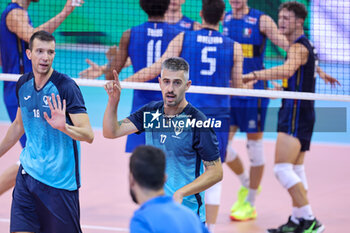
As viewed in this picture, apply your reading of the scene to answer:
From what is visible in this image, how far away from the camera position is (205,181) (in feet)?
15.8

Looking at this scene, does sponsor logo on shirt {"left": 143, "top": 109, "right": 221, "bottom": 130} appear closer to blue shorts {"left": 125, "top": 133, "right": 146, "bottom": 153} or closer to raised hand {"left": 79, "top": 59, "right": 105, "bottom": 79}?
blue shorts {"left": 125, "top": 133, "right": 146, "bottom": 153}

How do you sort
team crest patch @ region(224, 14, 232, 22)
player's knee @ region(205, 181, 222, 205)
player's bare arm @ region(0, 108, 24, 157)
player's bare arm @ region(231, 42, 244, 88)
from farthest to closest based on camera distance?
Result: team crest patch @ region(224, 14, 232, 22), player's bare arm @ region(231, 42, 244, 88), player's knee @ region(205, 181, 222, 205), player's bare arm @ region(0, 108, 24, 157)

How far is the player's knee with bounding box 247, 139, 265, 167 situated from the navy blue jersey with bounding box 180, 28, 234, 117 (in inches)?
54.7

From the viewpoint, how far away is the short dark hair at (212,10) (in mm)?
7340

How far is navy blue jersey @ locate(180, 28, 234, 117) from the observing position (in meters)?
7.47

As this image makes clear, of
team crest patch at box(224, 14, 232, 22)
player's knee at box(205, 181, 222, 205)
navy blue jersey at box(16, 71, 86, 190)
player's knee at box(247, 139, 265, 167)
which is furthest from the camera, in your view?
team crest patch at box(224, 14, 232, 22)

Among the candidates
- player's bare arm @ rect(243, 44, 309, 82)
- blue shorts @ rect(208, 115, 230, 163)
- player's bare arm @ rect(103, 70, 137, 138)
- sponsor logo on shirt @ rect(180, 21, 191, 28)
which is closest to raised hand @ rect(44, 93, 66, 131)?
player's bare arm @ rect(103, 70, 137, 138)

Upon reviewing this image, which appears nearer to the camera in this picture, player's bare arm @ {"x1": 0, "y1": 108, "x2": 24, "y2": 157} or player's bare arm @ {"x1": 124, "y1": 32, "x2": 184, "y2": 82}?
player's bare arm @ {"x1": 0, "y1": 108, "x2": 24, "y2": 157}

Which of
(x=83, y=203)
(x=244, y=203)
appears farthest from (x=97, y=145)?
(x=244, y=203)

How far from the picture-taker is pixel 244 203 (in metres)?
8.59

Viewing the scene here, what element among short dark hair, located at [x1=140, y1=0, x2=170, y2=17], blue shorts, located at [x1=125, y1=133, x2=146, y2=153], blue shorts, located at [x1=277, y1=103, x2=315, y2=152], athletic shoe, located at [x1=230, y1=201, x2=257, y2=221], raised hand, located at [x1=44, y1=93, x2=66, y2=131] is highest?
short dark hair, located at [x1=140, y1=0, x2=170, y2=17]

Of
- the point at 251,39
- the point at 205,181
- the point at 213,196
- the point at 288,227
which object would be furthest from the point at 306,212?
the point at 205,181

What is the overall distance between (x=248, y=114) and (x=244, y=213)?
135 centimetres

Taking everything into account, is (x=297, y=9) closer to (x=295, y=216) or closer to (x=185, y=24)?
(x=185, y=24)
